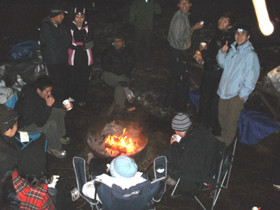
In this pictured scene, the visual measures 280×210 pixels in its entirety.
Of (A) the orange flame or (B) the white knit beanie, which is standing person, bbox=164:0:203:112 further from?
(B) the white knit beanie

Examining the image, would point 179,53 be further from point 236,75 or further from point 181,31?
point 236,75

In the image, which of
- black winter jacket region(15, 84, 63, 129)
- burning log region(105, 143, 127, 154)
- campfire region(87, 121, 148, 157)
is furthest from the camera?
campfire region(87, 121, 148, 157)

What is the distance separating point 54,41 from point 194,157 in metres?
3.93

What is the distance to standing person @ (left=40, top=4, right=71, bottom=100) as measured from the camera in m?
5.21

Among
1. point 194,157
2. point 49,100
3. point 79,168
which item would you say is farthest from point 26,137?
point 194,157

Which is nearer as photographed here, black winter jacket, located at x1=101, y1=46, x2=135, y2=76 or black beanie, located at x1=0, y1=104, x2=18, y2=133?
black beanie, located at x1=0, y1=104, x2=18, y2=133

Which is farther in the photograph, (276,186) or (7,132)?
(276,186)

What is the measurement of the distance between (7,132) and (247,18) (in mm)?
13621

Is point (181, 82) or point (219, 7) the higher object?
point (219, 7)

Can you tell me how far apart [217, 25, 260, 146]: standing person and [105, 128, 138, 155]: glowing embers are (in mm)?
1684

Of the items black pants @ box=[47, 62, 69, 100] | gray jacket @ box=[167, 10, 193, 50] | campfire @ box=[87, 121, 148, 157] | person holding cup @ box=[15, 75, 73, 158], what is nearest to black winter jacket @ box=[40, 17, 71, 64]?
black pants @ box=[47, 62, 69, 100]

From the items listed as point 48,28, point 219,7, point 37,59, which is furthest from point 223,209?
point 219,7

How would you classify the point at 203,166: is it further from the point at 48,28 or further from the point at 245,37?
the point at 48,28

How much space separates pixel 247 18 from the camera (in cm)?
1325
